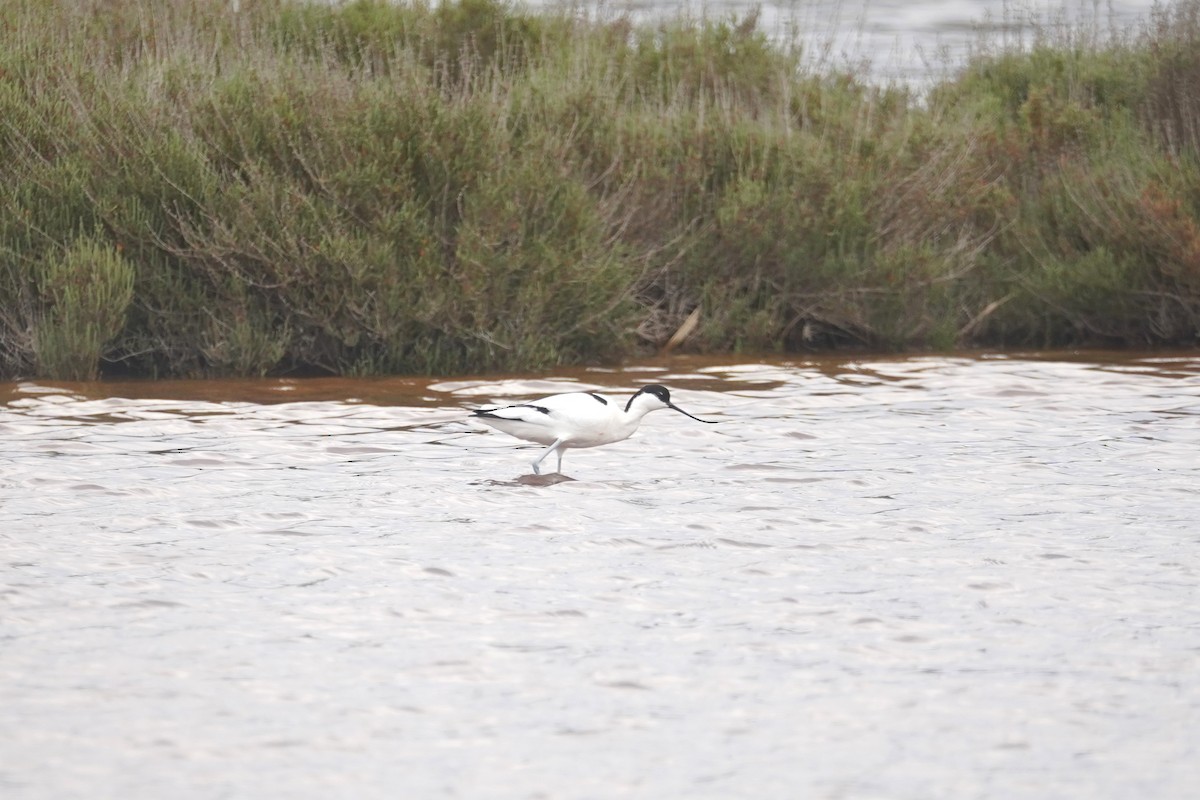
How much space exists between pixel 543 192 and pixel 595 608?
6.78 meters

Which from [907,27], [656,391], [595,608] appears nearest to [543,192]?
[656,391]

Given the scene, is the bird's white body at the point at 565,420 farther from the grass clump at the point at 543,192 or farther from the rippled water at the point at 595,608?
the grass clump at the point at 543,192

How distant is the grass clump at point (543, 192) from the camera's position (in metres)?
11.9

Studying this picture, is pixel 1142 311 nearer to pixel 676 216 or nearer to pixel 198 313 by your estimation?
pixel 676 216

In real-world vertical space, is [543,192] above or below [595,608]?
above

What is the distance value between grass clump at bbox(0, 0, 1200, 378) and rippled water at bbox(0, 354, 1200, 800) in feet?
4.64

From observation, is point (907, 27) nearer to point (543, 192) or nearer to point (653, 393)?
point (543, 192)

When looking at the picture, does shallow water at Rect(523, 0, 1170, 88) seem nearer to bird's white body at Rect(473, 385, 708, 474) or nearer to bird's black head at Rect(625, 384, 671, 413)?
bird's black head at Rect(625, 384, 671, 413)

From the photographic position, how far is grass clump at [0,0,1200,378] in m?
11.9

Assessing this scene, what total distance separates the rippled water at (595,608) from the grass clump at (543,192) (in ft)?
4.64

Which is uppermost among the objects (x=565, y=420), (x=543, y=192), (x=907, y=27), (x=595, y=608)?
(x=907, y=27)

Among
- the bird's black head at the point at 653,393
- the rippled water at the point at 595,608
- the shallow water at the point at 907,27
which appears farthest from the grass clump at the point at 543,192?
the bird's black head at the point at 653,393

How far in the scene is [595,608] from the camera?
20.6 ft

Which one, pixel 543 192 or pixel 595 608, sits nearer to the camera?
pixel 595 608
